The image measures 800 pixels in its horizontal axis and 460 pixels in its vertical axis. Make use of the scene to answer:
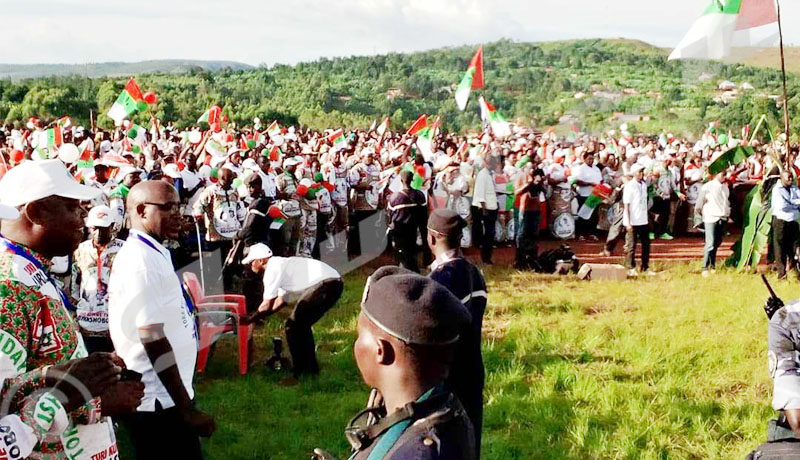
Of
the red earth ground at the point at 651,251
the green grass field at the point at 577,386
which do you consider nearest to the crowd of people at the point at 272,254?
the red earth ground at the point at 651,251

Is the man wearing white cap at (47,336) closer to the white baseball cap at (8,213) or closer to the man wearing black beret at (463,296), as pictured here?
the white baseball cap at (8,213)

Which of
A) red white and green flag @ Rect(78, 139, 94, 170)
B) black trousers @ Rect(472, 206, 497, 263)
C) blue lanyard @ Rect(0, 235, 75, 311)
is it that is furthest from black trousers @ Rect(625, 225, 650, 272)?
blue lanyard @ Rect(0, 235, 75, 311)

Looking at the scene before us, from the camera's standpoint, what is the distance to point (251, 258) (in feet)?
24.1

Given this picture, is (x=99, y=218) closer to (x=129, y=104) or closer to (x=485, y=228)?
(x=485, y=228)

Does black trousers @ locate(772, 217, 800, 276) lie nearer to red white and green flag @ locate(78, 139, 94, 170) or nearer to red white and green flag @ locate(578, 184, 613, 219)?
red white and green flag @ locate(578, 184, 613, 219)

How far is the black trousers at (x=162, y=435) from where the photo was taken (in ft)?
11.0

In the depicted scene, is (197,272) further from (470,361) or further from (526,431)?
(470,361)

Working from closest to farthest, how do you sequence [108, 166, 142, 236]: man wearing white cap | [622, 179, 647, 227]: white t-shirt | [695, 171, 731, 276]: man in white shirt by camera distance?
[108, 166, 142, 236]: man wearing white cap → [622, 179, 647, 227]: white t-shirt → [695, 171, 731, 276]: man in white shirt

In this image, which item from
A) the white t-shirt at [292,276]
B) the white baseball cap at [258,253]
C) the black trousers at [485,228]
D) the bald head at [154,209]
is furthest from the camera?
the black trousers at [485,228]

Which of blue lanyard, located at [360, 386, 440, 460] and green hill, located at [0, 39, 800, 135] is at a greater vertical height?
green hill, located at [0, 39, 800, 135]

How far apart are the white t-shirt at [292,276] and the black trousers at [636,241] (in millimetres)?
5978

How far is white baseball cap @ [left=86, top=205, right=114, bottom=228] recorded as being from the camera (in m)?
5.49

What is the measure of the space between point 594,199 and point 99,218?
10.8 meters

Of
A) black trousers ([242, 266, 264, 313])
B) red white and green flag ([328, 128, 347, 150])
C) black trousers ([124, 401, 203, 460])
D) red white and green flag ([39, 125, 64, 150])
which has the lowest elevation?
black trousers ([242, 266, 264, 313])
